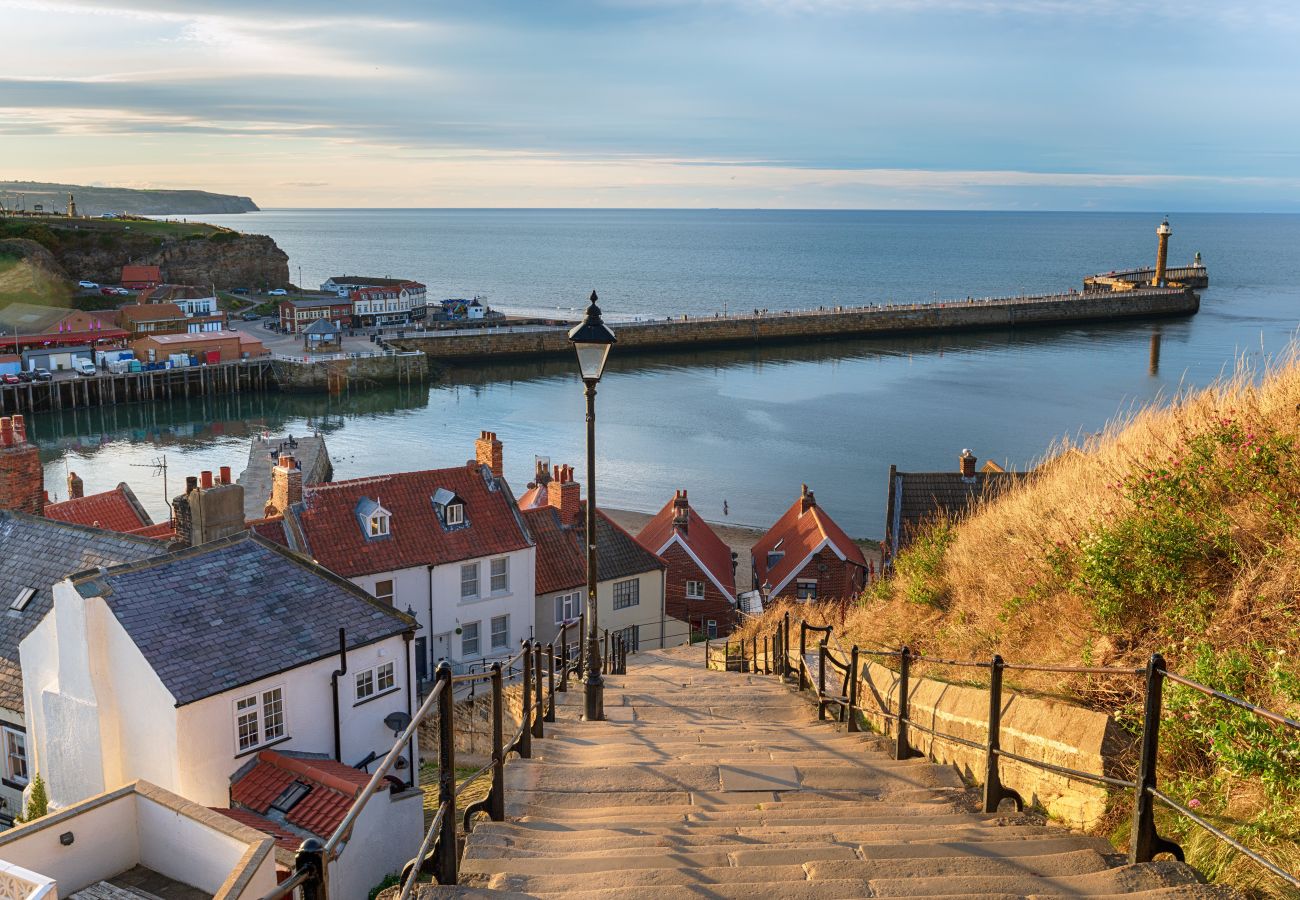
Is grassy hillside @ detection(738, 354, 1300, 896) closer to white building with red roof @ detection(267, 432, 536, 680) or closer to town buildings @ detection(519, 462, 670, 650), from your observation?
white building with red roof @ detection(267, 432, 536, 680)

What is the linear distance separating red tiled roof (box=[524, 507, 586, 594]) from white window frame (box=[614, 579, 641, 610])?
105 centimetres

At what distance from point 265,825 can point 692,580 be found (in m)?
20.4

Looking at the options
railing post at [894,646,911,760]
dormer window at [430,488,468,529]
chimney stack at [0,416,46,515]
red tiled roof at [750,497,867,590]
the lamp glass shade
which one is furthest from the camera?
red tiled roof at [750,497,867,590]

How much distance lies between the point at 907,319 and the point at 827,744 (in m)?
109

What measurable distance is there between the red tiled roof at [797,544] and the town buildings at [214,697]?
1817 centimetres

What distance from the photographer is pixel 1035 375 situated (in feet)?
292

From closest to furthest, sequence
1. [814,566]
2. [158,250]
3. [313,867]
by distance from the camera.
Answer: [313,867] < [814,566] < [158,250]

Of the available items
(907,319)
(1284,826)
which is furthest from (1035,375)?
(1284,826)

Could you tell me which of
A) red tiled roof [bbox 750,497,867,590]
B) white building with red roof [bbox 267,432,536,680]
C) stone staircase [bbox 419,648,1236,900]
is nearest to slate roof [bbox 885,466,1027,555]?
red tiled roof [bbox 750,497,867,590]

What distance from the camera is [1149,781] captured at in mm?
5418

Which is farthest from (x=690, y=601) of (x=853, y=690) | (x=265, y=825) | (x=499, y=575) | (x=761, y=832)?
(x=761, y=832)

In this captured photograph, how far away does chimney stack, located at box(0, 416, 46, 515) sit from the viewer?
80.6 feet

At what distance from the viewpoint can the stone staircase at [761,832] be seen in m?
5.29

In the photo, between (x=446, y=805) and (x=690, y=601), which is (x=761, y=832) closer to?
(x=446, y=805)
